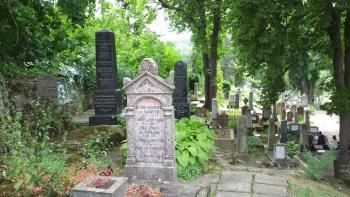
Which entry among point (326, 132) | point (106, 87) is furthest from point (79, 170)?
point (326, 132)

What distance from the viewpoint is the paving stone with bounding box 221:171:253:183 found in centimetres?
690

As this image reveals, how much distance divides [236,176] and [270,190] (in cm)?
85

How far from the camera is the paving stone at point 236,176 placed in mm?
6902

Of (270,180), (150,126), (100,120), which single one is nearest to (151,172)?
(150,126)

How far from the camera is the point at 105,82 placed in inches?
421

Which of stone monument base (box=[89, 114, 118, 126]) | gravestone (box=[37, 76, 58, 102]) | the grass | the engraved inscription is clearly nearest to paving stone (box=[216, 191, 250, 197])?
the grass

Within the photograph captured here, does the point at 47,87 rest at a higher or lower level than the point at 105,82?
lower

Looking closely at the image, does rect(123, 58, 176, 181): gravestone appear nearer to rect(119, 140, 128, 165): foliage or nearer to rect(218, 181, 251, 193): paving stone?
rect(119, 140, 128, 165): foliage

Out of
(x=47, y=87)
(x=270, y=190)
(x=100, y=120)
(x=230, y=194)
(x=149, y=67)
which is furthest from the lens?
(x=100, y=120)

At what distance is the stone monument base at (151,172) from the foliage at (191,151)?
271 mm

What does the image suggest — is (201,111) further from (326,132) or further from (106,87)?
(106,87)

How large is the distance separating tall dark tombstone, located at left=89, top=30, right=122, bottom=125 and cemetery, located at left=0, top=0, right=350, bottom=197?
0.09 ft

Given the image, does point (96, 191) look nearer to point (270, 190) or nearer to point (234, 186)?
point (234, 186)

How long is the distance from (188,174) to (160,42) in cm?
2218
